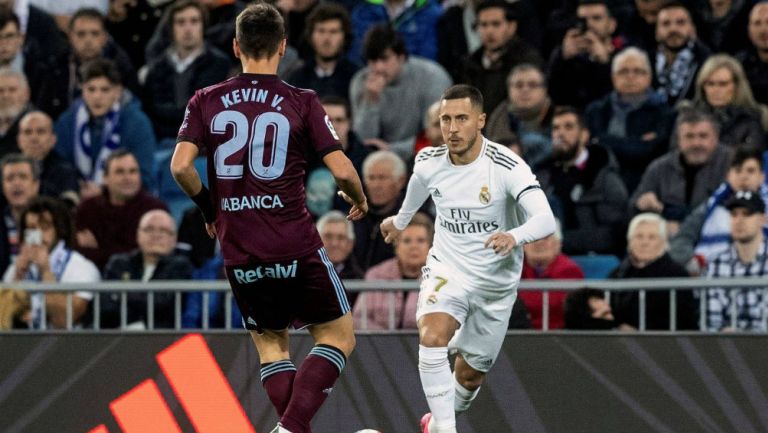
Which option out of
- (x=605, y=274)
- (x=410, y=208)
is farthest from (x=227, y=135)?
(x=605, y=274)

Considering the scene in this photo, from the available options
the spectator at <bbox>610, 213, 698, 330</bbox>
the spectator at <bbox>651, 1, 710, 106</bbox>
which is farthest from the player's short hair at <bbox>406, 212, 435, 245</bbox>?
the spectator at <bbox>651, 1, 710, 106</bbox>

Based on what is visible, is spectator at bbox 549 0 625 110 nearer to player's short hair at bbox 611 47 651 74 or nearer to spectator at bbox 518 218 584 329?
player's short hair at bbox 611 47 651 74

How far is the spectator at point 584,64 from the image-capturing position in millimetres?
12695

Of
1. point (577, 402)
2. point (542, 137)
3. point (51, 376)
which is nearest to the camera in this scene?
point (577, 402)

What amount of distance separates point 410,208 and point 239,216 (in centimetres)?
140

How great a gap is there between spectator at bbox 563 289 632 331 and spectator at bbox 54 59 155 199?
482 cm

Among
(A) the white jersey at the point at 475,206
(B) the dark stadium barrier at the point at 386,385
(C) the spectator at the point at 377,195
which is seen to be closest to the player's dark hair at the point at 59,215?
(B) the dark stadium barrier at the point at 386,385

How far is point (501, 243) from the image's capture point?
7590 mm

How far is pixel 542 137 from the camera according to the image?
39.8 feet

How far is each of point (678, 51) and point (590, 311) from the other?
3691mm

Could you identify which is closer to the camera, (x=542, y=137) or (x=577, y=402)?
(x=577, y=402)

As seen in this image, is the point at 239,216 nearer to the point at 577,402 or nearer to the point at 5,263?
the point at 577,402

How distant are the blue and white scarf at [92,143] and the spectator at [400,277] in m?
3.13

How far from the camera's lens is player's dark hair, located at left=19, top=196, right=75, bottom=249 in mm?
11422
